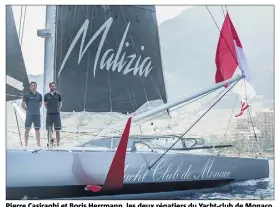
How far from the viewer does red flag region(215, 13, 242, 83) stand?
648 cm

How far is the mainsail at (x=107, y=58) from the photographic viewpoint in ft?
20.6

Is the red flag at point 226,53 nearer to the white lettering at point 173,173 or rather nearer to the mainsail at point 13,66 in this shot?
the white lettering at point 173,173

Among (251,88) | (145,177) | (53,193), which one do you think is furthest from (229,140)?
(53,193)

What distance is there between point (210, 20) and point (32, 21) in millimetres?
2411

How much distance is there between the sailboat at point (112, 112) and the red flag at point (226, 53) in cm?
6

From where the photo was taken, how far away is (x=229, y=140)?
265 inches

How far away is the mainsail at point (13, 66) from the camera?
6.01 m

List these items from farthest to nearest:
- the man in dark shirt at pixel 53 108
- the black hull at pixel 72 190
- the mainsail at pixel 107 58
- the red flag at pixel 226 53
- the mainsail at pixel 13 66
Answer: the red flag at pixel 226 53 < the mainsail at pixel 107 58 < the man in dark shirt at pixel 53 108 < the mainsail at pixel 13 66 < the black hull at pixel 72 190

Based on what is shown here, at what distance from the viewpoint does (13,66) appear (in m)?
6.03

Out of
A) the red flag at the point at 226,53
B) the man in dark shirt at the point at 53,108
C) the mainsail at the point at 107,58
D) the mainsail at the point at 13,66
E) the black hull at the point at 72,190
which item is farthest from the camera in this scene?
the red flag at the point at 226,53
